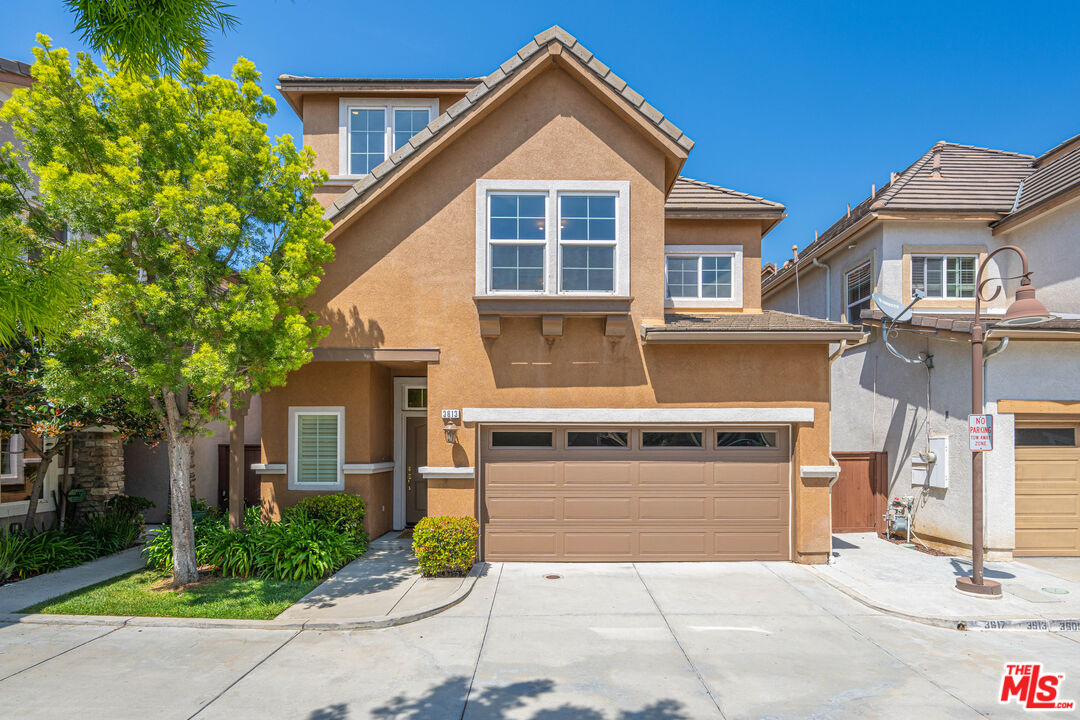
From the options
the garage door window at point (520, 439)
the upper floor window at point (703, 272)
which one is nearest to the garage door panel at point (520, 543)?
the garage door window at point (520, 439)

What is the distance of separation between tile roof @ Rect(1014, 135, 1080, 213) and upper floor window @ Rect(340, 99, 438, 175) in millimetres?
13284

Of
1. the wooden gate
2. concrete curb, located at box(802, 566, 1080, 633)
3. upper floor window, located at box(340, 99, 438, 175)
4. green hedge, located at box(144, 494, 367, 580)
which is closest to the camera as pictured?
concrete curb, located at box(802, 566, 1080, 633)

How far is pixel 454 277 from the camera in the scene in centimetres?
997

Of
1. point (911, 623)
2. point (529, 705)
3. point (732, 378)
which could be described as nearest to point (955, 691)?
point (911, 623)

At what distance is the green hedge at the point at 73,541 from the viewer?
9.22 m

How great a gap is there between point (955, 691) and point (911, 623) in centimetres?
202

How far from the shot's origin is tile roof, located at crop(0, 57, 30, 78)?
10645 millimetres

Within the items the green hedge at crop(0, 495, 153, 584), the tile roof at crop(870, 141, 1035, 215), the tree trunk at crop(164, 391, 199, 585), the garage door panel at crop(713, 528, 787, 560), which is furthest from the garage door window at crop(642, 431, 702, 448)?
the green hedge at crop(0, 495, 153, 584)

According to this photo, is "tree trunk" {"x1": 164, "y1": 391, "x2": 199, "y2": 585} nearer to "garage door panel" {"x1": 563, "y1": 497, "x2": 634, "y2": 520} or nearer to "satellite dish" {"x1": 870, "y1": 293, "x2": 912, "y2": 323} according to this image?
"garage door panel" {"x1": 563, "y1": 497, "x2": 634, "y2": 520}

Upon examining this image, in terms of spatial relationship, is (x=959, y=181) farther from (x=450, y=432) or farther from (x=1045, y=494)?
(x=450, y=432)

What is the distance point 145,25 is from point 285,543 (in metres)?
7.94

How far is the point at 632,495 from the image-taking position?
10.1m

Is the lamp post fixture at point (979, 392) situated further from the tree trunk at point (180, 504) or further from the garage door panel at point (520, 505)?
the tree trunk at point (180, 504)

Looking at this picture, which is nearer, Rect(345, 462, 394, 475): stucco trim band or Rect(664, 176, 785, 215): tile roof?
Rect(345, 462, 394, 475): stucco trim band
